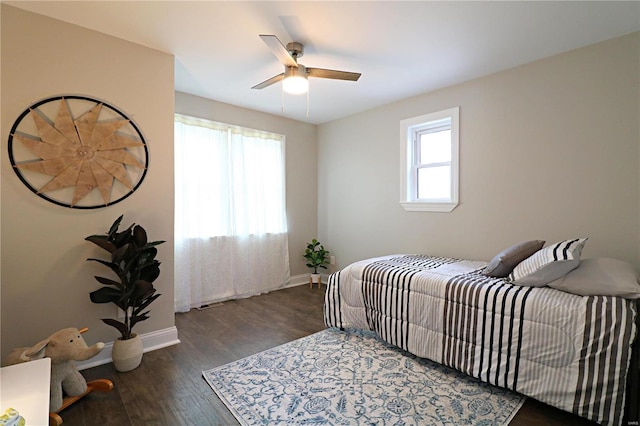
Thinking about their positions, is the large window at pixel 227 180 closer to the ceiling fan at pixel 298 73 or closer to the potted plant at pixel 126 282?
the potted plant at pixel 126 282

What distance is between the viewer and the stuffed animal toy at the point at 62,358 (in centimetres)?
169

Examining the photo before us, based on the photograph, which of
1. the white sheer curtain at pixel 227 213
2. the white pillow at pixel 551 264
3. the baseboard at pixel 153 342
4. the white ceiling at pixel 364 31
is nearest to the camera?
the white pillow at pixel 551 264

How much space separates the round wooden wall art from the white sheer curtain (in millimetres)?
980

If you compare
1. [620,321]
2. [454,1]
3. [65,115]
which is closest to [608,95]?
[454,1]

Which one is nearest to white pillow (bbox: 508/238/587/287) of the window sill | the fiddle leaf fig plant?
the window sill

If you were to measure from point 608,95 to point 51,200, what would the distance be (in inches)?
172

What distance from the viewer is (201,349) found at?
2.53 meters

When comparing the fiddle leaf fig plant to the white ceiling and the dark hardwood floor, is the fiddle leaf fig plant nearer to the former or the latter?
the dark hardwood floor

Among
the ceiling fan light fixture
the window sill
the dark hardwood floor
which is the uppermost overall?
the ceiling fan light fixture

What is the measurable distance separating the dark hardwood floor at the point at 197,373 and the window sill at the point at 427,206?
5.46ft

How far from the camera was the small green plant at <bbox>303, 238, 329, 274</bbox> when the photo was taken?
4.53 m

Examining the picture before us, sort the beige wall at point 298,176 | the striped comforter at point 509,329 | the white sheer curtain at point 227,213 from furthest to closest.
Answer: the beige wall at point 298,176 < the white sheer curtain at point 227,213 < the striped comforter at point 509,329

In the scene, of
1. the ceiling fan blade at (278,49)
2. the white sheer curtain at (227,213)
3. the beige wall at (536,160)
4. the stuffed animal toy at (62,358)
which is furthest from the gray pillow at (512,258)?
the white sheer curtain at (227,213)

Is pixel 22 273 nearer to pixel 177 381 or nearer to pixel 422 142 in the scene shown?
pixel 177 381
